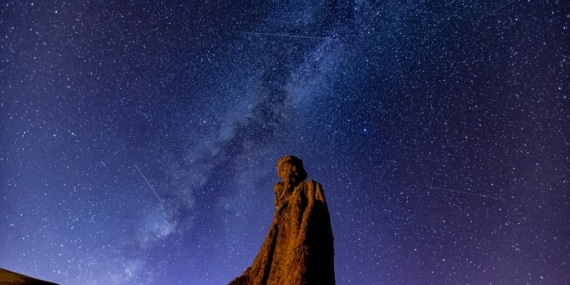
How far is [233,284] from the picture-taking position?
8.47 meters

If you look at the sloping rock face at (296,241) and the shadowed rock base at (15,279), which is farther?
the shadowed rock base at (15,279)

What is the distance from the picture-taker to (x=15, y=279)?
24.8 ft

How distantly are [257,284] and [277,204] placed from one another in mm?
Result: 2071

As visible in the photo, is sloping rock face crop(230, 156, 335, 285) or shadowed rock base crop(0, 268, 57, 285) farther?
shadowed rock base crop(0, 268, 57, 285)

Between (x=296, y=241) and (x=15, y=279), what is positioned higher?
(x=296, y=241)

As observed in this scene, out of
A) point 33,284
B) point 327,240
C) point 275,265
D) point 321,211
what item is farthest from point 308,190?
point 33,284

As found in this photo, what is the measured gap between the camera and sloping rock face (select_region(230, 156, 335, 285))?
6.88 meters

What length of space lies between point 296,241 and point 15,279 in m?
6.01

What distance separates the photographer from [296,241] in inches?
291

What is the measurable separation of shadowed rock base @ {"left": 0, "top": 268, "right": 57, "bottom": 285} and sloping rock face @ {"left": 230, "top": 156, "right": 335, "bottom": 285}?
435 centimetres

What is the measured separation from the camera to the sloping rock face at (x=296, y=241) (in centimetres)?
688

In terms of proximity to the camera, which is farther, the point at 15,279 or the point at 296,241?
the point at 15,279

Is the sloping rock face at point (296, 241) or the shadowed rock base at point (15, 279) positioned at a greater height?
the sloping rock face at point (296, 241)

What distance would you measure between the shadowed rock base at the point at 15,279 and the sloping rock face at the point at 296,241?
435 centimetres
